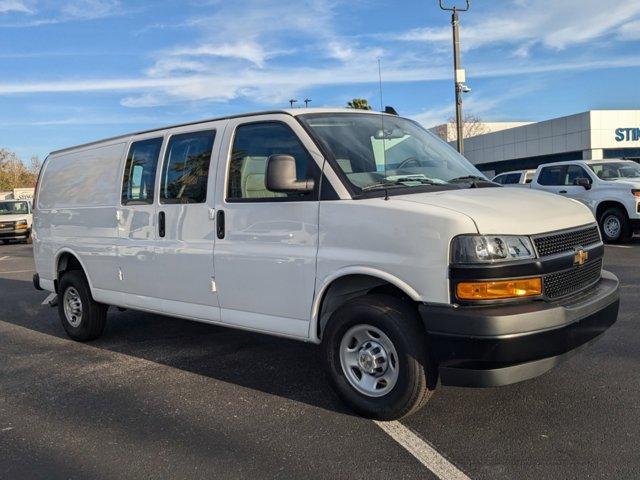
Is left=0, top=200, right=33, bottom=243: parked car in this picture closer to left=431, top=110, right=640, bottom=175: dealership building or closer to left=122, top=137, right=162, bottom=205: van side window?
left=122, top=137, right=162, bottom=205: van side window

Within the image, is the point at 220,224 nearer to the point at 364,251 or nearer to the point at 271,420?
the point at 364,251

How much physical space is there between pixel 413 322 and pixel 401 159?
1.37 m

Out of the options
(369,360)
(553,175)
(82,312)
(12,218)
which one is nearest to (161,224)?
(82,312)

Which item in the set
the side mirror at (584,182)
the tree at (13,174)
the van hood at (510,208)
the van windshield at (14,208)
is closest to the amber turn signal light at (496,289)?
the van hood at (510,208)

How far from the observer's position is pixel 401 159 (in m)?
4.47

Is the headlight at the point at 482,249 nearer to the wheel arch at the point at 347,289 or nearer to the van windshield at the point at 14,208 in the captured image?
the wheel arch at the point at 347,289

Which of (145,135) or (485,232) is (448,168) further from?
(145,135)

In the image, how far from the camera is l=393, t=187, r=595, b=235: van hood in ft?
11.4

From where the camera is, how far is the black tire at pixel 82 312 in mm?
6410

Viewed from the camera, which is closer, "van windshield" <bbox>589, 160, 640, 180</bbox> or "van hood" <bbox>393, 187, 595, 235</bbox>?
"van hood" <bbox>393, 187, 595, 235</bbox>

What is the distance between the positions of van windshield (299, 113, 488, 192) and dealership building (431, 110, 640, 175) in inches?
1304

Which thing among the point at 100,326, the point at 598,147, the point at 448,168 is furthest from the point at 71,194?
the point at 598,147

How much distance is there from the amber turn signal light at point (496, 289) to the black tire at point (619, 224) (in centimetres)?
1064

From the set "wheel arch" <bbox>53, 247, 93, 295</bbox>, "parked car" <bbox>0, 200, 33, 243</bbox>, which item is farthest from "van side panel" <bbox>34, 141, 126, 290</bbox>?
"parked car" <bbox>0, 200, 33, 243</bbox>
